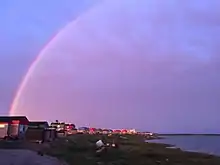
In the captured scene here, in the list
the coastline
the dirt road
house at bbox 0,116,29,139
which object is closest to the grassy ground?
the coastline

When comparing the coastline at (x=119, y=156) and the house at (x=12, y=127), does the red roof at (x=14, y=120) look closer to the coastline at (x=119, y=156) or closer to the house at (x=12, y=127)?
the house at (x=12, y=127)

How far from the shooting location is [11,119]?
81.2 metres

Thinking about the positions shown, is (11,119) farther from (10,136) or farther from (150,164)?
(150,164)

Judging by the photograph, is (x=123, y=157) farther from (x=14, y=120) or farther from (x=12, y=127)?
(x=12, y=127)

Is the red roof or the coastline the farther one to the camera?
the red roof

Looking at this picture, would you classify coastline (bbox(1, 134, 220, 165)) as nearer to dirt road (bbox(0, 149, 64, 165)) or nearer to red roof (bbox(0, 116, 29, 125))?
dirt road (bbox(0, 149, 64, 165))

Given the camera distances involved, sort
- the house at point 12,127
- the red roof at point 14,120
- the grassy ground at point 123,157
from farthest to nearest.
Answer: the red roof at point 14,120, the house at point 12,127, the grassy ground at point 123,157

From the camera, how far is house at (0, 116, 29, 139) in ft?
260

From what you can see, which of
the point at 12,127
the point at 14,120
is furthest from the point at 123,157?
the point at 12,127

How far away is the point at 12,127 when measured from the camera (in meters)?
80.1

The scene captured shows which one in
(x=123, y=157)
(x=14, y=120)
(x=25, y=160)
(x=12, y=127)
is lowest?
(x=123, y=157)

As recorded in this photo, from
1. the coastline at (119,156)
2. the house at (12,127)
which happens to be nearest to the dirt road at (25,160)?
the coastline at (119,156)

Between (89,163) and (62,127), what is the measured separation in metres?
126

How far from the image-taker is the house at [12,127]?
79375 mm
